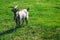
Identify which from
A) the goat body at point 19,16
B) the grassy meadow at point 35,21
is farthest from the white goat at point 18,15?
the grassy meadow at point 35,21

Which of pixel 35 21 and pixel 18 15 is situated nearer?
pixel 18 15

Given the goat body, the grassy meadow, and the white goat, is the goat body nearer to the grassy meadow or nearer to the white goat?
the white goat

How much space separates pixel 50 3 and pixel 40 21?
697 centimetres

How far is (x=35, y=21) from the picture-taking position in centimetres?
2138

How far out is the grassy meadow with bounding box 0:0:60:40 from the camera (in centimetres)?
1816

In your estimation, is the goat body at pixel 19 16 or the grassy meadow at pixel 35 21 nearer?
the grassy meadow at pixel 35 21

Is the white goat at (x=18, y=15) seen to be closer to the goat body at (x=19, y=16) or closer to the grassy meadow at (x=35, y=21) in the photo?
the goat body at (x=19, y=16)

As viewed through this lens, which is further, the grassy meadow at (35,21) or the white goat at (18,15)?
the white goat at (18,15)

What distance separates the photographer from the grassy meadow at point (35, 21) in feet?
59.6

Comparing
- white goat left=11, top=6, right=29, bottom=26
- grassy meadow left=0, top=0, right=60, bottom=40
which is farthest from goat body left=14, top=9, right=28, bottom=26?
grassy meadow left=0, top=0, right=60, bottom=40

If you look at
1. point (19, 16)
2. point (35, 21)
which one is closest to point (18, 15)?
point (19, 16)

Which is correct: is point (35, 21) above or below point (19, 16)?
below

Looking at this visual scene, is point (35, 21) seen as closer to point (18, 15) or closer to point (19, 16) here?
point (19, 16)

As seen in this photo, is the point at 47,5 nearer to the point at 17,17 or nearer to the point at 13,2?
the point at 13,2
